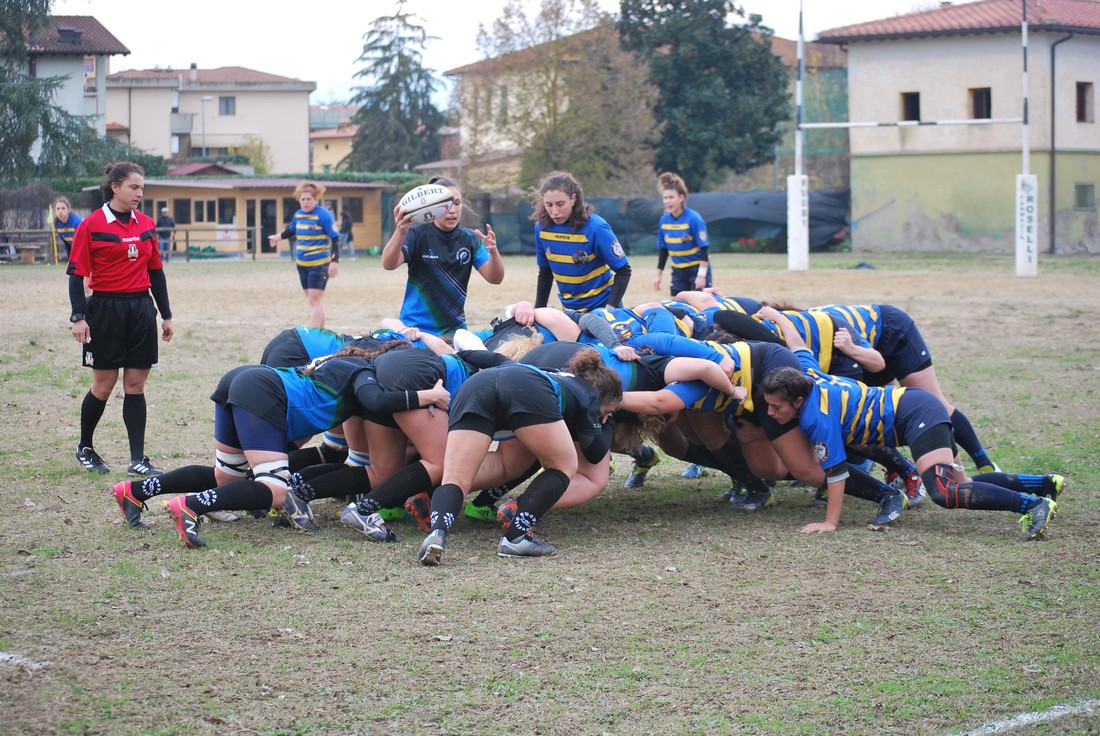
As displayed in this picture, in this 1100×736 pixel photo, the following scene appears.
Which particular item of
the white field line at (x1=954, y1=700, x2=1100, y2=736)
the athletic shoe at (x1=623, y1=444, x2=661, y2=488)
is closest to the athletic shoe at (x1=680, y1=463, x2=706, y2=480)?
the athletic shoe at (x1=623, y1=444, x2=661, y2=488)

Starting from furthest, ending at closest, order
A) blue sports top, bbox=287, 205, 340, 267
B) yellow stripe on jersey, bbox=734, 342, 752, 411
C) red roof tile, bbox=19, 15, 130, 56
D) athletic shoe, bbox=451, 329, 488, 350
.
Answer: red roof tile, bbox=19, 15, 130, 56 < blue sports top, bbox=287, 205, 340, 267 < athletic shoe, bbox=451, 329, 488, 350 < yellow stripe on jersey, bbox=734, 342, 752, 411

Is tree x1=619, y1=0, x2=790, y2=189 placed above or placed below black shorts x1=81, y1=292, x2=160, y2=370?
above

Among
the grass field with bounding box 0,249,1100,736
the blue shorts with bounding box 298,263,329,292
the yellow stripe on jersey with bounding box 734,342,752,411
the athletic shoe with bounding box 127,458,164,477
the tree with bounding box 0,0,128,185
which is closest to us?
the grass field with bounding box 0,249,1100,736

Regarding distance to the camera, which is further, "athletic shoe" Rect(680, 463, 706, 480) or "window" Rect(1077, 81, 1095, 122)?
"window" Rect(1077, 81, 1095, 122)

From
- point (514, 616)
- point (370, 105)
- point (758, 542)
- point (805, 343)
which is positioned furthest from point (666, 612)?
point (370, 105)

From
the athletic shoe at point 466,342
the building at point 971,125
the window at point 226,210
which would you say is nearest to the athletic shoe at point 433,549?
the athletic shoe at point 466,342

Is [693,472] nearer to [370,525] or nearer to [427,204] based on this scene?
[427,204]

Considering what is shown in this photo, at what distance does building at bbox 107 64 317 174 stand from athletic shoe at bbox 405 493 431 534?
214ft

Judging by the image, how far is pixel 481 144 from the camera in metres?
48.2

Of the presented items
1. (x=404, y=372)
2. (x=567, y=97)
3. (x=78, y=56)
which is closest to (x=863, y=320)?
(x=404, y=372)

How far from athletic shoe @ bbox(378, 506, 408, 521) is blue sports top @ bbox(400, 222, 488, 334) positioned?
1.38 metres

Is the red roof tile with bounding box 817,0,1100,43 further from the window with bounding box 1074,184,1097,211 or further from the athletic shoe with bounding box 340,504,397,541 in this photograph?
the athletic shoe with bounding box 340,504,397,541

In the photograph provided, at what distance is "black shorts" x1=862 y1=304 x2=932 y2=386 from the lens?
7016 mm

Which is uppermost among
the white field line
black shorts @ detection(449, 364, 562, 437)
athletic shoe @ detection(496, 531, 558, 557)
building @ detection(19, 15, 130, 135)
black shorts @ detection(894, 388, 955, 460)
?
building @ detection(19, 15, 130, 135)
